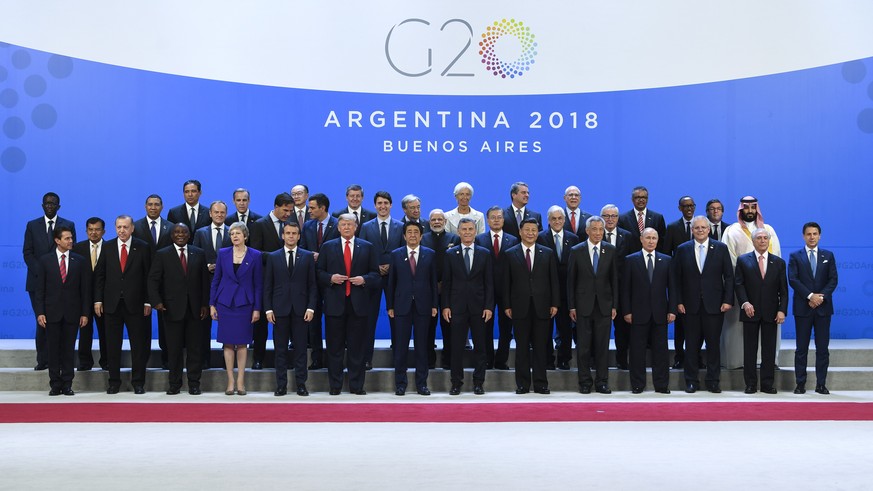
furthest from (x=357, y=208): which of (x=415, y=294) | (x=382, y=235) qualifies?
(x=415, y=294)

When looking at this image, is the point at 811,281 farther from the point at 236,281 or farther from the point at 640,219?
the point at 236,281

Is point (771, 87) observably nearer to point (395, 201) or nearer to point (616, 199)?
point (616, 199)

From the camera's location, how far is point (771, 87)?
931 centimetres

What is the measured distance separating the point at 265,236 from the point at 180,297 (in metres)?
0.82

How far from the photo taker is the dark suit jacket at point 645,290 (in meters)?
7.41

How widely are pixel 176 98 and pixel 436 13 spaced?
2.65 meters

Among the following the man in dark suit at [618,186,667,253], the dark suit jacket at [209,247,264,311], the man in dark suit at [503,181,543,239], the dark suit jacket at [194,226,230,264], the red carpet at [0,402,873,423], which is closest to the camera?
the red carpet at [0,402,873,423]

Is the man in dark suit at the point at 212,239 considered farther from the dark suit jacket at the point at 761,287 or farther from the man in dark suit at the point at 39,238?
the dark suit jacket at the point at 761,287

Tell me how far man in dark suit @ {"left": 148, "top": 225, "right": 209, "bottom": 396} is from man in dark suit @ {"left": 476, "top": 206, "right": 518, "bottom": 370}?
2.20 m

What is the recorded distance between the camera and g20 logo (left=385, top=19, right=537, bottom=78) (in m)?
9.28

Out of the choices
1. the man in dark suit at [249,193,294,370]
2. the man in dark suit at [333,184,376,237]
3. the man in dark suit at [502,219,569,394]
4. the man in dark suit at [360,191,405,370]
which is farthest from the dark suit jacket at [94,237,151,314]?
the man in dark suit at [502,219,569,394]

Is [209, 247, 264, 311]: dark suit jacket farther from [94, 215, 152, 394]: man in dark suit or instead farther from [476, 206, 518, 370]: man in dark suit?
[476, 206, 518, 370]: man in dark suit

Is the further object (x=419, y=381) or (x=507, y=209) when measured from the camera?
(x=507, y=209)

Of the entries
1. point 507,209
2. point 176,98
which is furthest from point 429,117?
point 176,98
